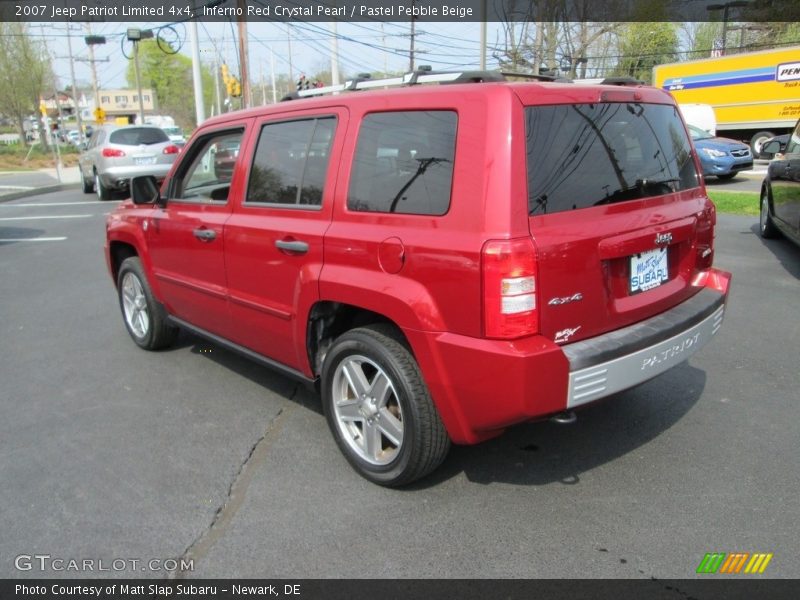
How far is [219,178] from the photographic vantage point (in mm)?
4480

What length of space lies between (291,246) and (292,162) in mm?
516

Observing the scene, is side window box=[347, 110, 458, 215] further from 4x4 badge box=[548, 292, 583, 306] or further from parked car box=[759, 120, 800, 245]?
parked car box=[759, 120, 800, 245]

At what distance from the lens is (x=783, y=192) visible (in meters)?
7.77

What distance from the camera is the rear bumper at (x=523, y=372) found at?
8.57ft

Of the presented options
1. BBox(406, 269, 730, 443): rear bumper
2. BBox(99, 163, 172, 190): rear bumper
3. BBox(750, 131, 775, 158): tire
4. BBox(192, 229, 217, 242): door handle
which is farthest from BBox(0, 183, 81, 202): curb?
BBox(750, 131, 775, 158): tire

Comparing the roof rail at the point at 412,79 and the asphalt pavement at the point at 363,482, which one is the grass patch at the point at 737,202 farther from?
the roof rail at the point at 412,79

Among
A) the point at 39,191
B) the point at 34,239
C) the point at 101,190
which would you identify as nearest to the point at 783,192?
the point at 34,239

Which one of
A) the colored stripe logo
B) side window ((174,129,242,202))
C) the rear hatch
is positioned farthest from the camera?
side window ((174,129,242,202))

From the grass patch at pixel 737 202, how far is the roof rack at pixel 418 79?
964 cm

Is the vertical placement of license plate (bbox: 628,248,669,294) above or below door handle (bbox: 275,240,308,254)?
below

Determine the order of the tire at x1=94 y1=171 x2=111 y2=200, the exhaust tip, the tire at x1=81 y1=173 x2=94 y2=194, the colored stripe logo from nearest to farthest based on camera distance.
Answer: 1. the colored stripe logo
2. the exhaust tip
3. the tire at x1=94 y1=171 x2=111 y2=200
4. the tire at x1=81 y1=173 x2=94 y2=194

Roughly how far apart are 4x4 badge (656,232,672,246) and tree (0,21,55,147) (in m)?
48.3

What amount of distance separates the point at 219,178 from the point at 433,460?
255cm

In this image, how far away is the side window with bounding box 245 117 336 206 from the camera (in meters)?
3.43
